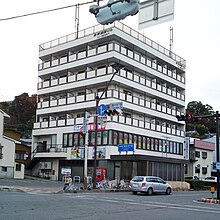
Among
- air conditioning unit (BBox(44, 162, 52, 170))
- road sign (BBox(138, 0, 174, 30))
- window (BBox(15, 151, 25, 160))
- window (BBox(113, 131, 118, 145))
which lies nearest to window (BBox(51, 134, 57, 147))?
air conditioning unit (BBox(44, 162, 52, 170))

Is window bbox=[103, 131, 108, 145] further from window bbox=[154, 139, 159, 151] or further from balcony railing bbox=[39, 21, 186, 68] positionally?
balcony railing bbox=[39, 21, 186, 68]

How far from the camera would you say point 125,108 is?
1790 inches

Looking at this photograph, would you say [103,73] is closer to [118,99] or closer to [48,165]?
[118,99]

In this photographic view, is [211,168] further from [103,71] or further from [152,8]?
[152,8]

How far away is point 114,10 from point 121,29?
3734cm

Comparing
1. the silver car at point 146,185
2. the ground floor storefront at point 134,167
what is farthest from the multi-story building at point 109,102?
the silver car at point 146,185

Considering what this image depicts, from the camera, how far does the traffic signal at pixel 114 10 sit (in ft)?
28.9

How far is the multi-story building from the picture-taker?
43.2 metres

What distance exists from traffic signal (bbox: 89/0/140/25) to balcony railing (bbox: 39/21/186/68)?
117ft

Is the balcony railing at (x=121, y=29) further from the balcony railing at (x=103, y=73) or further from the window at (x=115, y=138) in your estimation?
the window at (x=115, y=138)

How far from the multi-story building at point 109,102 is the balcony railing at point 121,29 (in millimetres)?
130

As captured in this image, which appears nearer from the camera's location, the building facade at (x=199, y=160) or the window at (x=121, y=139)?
the window at (x=121, y=139)

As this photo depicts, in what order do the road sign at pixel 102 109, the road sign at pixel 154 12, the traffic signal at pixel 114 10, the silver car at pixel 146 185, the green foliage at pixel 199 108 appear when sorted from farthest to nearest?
1. the green foliage at pixel 199 108
2. the road sign at pixel 102 109
3. the silver car at pixel 146 185
4. the traffic signal at pixel 114 10
5. the road sign at pixel 154 12

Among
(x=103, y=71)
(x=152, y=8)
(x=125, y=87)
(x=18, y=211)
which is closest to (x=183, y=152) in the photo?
(x=125, y=87)
